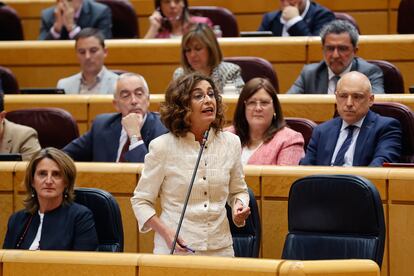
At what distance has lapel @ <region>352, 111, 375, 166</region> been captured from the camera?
12.1 ft

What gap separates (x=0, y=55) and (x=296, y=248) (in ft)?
8.15

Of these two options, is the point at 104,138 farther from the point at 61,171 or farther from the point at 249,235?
the point at 249,235

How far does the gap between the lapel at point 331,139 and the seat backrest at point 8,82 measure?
1727 mm

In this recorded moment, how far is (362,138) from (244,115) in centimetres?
44

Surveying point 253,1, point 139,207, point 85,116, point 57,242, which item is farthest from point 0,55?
point 139,207

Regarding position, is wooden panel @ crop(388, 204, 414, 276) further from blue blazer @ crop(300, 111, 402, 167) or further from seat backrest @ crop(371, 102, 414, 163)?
seat backrest @ crop(371, 102, 414, 163)

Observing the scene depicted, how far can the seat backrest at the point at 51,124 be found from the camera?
14.0ft

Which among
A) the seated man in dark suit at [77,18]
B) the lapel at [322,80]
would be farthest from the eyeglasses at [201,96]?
the seated man in dark suit at [77,18]

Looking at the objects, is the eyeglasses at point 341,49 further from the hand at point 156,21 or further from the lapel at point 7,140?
the lapel at point 7,140

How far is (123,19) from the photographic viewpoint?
5547 mm

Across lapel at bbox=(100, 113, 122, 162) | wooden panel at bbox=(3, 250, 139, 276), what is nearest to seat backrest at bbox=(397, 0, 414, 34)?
lapel at bbox=(100, 113, 122, 162)

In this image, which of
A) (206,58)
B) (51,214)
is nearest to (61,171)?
(51,214)

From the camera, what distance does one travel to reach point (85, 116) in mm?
4473

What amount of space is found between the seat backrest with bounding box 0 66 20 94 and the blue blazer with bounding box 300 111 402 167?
1689mm
